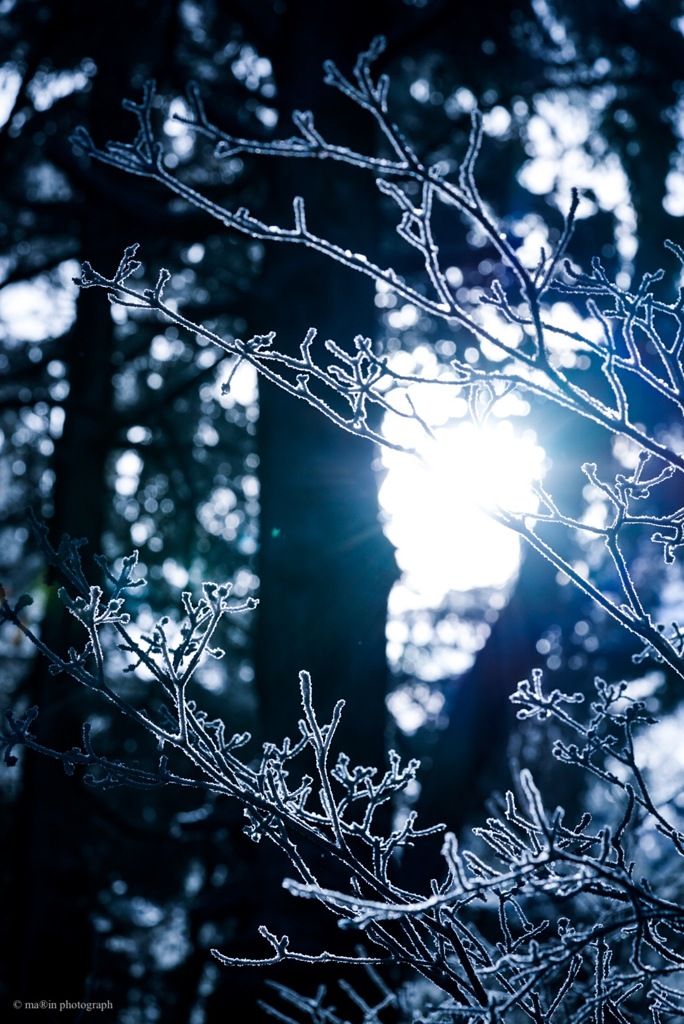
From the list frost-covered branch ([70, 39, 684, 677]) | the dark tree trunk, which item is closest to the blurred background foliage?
the dark tree trunk

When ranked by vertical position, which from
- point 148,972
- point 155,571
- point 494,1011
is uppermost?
point 494,1011

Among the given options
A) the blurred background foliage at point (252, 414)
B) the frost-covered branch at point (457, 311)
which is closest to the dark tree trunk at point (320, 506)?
the blurred background foliage at point (252, 414)

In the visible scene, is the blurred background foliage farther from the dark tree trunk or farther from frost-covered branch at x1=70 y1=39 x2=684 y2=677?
frost-covered branch at x1=70 y1=39 x2=684 y2=677

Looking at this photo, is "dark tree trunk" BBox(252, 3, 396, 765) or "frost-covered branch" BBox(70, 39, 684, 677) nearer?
"frost-covered branch" BBox(70, 39, 684, 677)

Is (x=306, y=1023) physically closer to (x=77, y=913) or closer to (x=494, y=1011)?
(x=494, y=1011)

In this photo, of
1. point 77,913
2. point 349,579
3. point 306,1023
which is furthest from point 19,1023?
point 349,579

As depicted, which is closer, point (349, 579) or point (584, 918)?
point (349, 579)

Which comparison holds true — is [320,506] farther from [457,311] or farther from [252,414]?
[252,414]

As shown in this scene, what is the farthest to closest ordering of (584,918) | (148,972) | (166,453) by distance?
(148,972) < (166,453) < (584,918)

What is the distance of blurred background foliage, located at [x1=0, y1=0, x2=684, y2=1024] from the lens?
4926 mm

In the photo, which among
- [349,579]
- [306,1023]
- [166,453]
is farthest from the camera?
[166,453]

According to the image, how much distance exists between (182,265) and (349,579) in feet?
13.8

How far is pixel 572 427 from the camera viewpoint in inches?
242

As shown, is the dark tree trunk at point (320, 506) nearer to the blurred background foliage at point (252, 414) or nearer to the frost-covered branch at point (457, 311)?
the blurred background foliage at point (252, 414)
